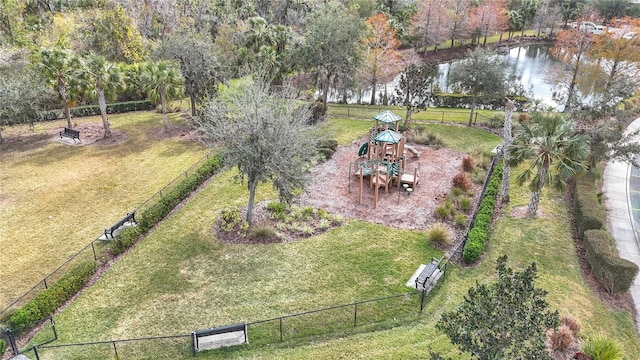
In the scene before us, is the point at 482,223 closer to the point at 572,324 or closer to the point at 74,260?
the point at 572,324

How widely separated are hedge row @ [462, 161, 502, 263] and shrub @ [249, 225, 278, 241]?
825cm

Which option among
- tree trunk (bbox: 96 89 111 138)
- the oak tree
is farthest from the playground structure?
tree trunk (bbox: 96 89 111 138)

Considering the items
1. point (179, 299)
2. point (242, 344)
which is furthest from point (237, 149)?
point (242, 344)

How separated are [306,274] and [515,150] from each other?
11580mm

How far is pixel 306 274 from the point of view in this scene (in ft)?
55.0

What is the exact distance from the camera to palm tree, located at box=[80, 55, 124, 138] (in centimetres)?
2909

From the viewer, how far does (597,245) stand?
1725 cm

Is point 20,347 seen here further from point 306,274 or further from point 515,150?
point 515,150

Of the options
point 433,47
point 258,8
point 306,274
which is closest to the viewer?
point 306,274

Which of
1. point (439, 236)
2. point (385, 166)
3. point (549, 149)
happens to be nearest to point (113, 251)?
point (439, 236)

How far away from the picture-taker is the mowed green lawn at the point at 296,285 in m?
13.4

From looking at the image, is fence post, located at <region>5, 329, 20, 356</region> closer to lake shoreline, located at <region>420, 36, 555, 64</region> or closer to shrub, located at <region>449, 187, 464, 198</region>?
shrub, located at <region>449, 187, 464, 198</region>

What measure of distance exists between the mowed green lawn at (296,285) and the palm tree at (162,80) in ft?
42.0

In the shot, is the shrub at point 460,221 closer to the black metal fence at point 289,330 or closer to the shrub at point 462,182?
the shrub at point 462,182
